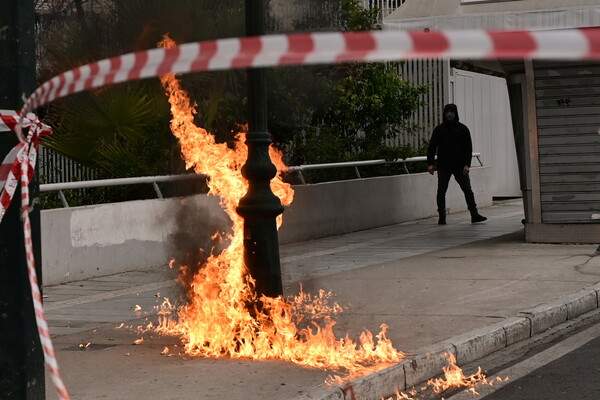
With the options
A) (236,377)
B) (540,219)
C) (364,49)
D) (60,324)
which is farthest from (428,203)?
(364,49)

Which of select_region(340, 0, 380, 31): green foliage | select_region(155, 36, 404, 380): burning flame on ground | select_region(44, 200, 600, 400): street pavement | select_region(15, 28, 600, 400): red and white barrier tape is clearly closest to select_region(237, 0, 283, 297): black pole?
select_region(155, 36, 404, 380): burning flame on ground

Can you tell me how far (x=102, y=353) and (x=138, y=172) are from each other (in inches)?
240

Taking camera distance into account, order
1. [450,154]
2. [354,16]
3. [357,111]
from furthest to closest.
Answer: [357,111] < [354,16] < [450,154]

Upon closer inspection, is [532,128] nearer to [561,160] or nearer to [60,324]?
[561,160]

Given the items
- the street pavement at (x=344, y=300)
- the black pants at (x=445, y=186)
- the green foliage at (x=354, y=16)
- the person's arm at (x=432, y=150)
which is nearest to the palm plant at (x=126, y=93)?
the street pavement at (x=344, y=300)

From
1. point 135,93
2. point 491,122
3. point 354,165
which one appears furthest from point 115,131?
point 491,122

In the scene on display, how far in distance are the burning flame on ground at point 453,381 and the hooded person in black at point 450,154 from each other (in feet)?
33.8

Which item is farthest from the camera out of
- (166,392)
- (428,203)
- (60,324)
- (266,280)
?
(428,203)

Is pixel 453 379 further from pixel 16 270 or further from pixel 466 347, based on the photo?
pixel 16 270

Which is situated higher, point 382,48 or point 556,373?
point 382,48

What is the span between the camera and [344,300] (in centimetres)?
976

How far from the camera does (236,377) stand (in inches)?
259

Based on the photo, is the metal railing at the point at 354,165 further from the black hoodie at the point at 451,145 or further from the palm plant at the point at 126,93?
the palm plant at the point at 126,93

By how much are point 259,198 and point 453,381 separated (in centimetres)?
175
